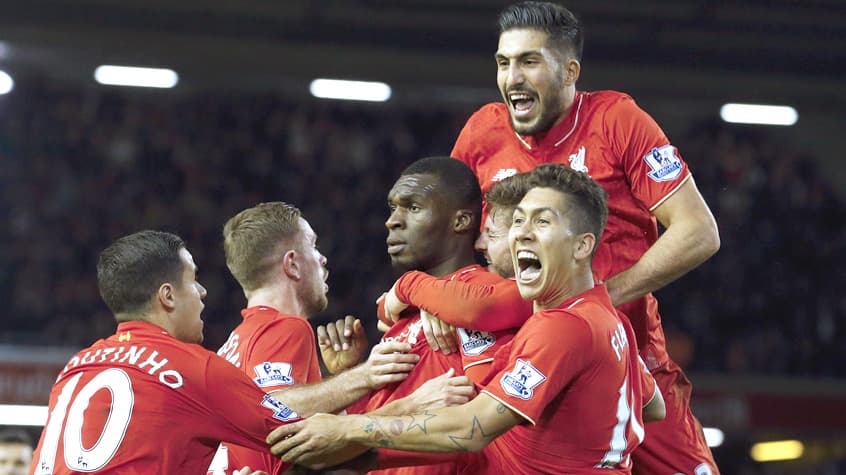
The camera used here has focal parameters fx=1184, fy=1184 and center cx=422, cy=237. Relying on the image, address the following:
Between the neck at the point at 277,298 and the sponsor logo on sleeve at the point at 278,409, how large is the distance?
946 millimetres

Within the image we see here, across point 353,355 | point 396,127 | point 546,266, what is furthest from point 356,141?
→ point 546,266

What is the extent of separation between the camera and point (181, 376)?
4293 millimetres

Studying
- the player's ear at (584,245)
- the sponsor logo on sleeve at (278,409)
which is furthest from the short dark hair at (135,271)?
the player's ear at (584,245)

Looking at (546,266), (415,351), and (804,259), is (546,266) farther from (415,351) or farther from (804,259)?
(804,259)

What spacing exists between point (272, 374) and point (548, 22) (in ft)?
6.21

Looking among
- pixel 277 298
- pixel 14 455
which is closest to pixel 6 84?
pixel 14 455

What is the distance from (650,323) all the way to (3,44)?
1430cm

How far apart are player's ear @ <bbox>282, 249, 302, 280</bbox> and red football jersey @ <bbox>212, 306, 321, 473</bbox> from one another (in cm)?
26

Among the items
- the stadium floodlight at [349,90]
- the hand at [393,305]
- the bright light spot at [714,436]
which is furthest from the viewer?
the stadium floodlight at [349,90]

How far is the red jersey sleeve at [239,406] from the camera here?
14.2ft

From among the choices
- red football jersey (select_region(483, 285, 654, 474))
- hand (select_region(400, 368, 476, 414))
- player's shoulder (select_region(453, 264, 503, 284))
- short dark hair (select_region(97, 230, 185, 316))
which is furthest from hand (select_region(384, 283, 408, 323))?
short dark hair (select_region(97, 230, 185, 316))

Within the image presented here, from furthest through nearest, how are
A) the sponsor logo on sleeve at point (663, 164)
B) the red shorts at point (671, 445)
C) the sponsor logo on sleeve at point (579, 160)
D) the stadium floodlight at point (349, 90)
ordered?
1. the stadium floodlight at point (349, 90)
2. the red shorts at point (671, 445)
3. the sponsor logo on sleeve at point (579, 160)
4. the sponsor logo on sleeve at point (663, 164)

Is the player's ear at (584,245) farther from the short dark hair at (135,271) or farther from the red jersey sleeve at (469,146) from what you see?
the short dark hair at (135,271)

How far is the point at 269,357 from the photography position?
16.4ft
